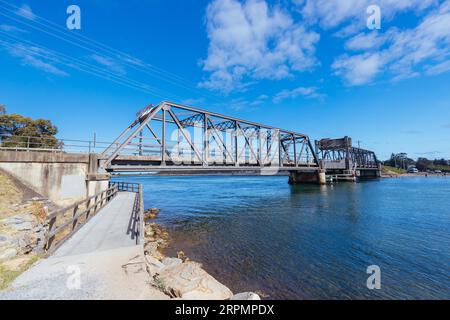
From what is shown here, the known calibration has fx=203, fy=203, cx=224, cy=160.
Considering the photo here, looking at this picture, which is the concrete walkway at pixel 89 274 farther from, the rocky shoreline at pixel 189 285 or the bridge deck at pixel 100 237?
the rocky shoreline at pixel 189 285

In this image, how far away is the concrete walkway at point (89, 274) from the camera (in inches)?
188

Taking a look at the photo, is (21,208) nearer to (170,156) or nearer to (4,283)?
(4,283)

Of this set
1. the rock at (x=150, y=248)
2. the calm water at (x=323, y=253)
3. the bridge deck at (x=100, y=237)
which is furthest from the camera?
the rock at (x=150, y=248)

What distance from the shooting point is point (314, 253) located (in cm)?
1167

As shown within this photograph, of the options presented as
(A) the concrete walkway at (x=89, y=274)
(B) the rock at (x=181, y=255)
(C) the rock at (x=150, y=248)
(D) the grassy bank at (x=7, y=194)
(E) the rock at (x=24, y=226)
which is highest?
(D) the grassy bank at (x=7, y=194)

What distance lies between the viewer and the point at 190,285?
532cm

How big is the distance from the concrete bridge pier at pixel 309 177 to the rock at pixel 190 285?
68983 millimetres

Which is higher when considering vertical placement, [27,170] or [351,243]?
[27,170]

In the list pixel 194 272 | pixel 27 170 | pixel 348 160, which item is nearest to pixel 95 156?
pixel 27 170

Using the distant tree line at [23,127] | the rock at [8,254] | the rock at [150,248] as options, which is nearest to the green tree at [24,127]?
the distant tree line at [23,127]

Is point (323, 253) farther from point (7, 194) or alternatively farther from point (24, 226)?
point (7, 194)

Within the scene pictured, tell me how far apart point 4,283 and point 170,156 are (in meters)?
20.8

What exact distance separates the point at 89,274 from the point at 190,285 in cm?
292
